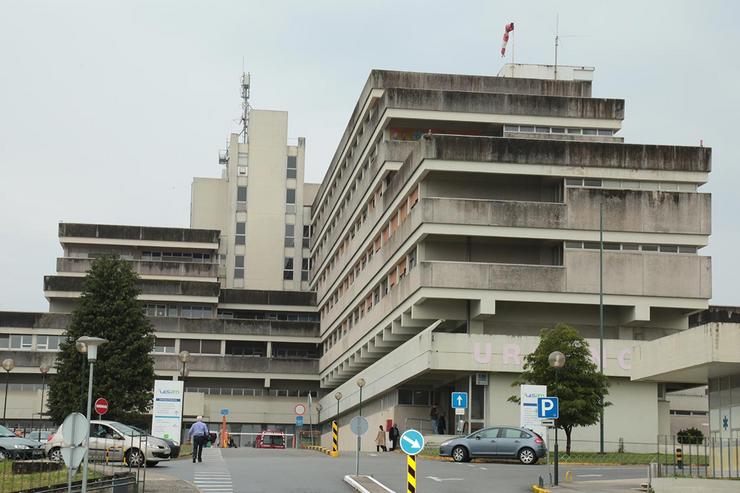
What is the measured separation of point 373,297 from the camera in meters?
70.6

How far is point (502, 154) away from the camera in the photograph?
2261 inches

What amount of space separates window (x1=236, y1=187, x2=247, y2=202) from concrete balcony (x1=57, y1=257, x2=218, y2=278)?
7.92 metres

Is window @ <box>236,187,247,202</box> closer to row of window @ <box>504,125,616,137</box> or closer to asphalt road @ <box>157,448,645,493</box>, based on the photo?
row of window @ <box>504,125,616,137</box>

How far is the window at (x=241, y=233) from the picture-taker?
335ft

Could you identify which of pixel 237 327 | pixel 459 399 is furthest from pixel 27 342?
pixel 459 399

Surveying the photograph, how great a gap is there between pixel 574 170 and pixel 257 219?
161 ft

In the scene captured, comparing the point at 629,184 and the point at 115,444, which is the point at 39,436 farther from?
the point at 629,184

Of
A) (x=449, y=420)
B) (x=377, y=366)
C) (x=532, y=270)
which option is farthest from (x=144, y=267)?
(x=532, y=270)

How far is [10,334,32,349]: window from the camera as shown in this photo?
90562 mm

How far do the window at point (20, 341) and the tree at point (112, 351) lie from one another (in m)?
25.6

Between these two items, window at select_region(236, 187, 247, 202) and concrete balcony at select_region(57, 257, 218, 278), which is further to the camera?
window at select_region(236, 187, 247, 202)

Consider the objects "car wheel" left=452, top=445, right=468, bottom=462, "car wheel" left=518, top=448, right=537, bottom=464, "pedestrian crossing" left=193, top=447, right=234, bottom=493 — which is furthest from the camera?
"car wheel" left=452, top=445, right=468, bottom=462

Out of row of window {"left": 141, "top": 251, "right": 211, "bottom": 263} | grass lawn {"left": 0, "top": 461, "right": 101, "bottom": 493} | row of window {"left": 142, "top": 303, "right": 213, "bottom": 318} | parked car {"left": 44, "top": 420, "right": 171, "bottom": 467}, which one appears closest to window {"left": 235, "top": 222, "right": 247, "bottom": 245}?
row of window {"left": 141, "top": 251, "right": 211, "bottom": 263}

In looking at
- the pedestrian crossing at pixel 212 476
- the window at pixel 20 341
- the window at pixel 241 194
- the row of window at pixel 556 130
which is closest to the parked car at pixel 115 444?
the pedestrian crossing at pixel 212 476
